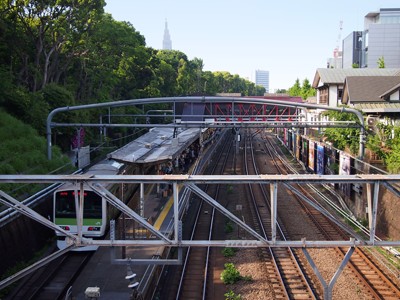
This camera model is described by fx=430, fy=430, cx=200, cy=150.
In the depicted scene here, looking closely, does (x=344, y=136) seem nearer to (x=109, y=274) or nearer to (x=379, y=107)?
(x=379, y=107)

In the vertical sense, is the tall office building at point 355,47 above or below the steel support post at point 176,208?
above

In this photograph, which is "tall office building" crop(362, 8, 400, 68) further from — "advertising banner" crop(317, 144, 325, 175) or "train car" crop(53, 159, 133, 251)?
"train car" crop(53, 159, 133, 251)

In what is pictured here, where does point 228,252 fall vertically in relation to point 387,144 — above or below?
below

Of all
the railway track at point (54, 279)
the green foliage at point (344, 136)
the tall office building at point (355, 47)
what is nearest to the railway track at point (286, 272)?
the green foliage at point (344, 136)

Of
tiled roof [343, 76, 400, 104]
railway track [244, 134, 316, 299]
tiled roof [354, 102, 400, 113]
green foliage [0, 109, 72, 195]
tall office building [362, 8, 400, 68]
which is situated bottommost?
railway track [244, 134, 316, 299]

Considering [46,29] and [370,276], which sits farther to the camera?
[46,29]

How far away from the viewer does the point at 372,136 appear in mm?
18594

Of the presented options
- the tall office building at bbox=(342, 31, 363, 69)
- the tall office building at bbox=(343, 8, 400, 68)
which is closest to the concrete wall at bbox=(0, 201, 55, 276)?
the tall office building at bbox=(343, 8, 400, 68)

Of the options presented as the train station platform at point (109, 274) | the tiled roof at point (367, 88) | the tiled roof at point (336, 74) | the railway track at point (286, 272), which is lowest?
the railway track at point (286, 272)

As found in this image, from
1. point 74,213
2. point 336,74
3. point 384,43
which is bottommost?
point 74,213

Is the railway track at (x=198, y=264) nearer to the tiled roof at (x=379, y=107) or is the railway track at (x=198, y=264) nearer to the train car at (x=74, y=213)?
the train car at (x=74, y=213)

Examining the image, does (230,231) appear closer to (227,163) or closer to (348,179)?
(348,179)

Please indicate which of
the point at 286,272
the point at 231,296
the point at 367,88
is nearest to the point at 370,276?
the point at 286,272

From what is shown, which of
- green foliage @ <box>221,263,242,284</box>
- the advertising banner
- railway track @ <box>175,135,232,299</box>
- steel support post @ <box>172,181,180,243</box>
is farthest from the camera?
the advertising banner
